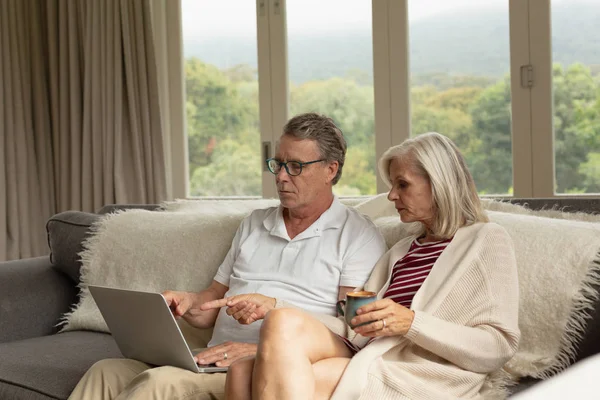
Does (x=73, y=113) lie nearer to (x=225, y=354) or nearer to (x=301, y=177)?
(x=301, y=177)

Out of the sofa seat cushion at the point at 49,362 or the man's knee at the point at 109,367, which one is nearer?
Result: the man's knee at the point at 109,367

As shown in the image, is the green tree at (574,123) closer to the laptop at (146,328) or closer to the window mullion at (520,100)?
the window mullion at (520,100)

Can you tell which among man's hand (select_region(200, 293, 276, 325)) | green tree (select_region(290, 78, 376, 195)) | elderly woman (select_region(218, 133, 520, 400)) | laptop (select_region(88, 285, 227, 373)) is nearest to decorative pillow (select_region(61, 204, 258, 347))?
laptop (select_region(88, 285, 227, 373))

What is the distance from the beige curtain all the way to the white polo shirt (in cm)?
212

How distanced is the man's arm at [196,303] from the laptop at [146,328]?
0.56 feet

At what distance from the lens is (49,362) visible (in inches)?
92.5

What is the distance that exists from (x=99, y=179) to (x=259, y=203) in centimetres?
185

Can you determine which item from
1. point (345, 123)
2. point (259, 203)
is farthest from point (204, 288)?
point (345, 123)

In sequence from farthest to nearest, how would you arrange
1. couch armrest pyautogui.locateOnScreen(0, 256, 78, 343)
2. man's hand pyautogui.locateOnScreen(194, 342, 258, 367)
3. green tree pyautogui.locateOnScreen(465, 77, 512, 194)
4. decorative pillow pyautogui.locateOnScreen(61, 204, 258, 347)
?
green tree pyautogui.locateOnScreen(465, 77, 512, 194) → couch armrest pyautogui.locateOnScreen(0, 256, 78, 343) → decorative pillow pyautogui.locateOnScreen(61, 204, 258, 347) → man's hand pyautogui.locateOnScreen(194, 342, 258, 367)

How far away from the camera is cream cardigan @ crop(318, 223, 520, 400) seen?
1.73 m

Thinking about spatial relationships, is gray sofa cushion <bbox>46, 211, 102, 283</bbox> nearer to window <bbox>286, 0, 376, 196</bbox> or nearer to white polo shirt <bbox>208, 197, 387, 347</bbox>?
white polo shirt <bbox>208, 197, 387, 347</bbox>

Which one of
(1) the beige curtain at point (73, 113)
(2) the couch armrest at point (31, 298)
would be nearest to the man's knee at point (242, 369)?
(2) the couch armrest at point (31, 298)

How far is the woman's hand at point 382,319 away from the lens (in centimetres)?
165

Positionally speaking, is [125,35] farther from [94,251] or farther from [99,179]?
[94,251]
